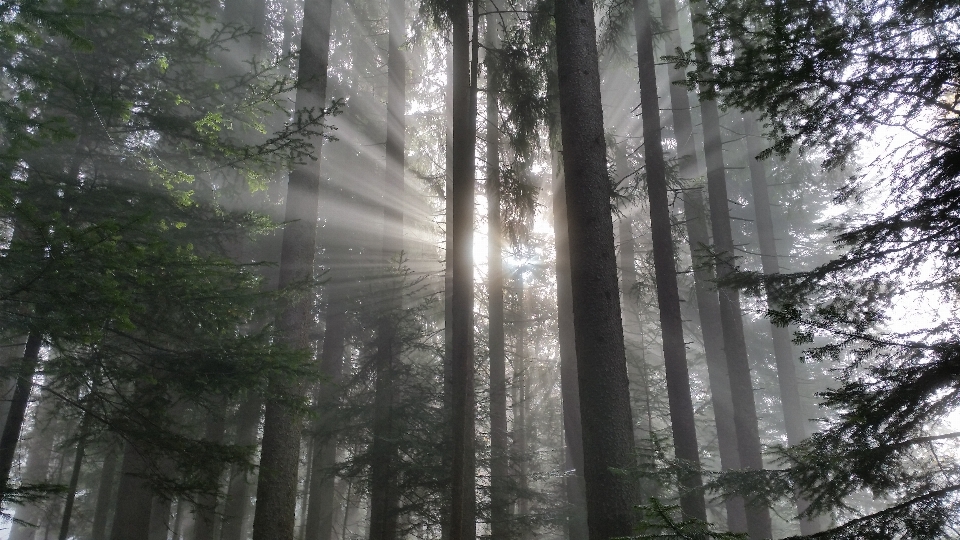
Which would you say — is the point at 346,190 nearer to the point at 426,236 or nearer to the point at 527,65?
the point at 426,236

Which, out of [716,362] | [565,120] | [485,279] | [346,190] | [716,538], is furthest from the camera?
[485,279]

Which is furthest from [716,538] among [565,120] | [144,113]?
[144,113]

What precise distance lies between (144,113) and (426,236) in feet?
49.6

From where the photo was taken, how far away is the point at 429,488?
1111 cm

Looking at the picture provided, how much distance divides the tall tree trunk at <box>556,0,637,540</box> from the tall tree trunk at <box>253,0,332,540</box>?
12.9 feet

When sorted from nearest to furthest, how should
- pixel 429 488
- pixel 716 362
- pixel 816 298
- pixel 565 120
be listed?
pixel 816 298, pixel 565 120, pixel 429 488, pixel 716 362

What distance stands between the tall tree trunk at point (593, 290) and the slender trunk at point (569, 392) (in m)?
6.00

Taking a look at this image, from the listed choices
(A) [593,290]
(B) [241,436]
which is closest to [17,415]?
(A) [593,290]

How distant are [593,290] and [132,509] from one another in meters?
10.4

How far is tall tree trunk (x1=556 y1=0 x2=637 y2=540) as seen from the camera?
629cm

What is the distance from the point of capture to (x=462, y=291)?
353 inches

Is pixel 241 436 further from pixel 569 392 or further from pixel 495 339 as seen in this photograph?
pixel 569 392

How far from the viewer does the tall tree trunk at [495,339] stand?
38.1 ft

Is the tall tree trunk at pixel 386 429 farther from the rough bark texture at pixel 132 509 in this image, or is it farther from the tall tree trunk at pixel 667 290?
the tall tree trunk at pixel 667 290
